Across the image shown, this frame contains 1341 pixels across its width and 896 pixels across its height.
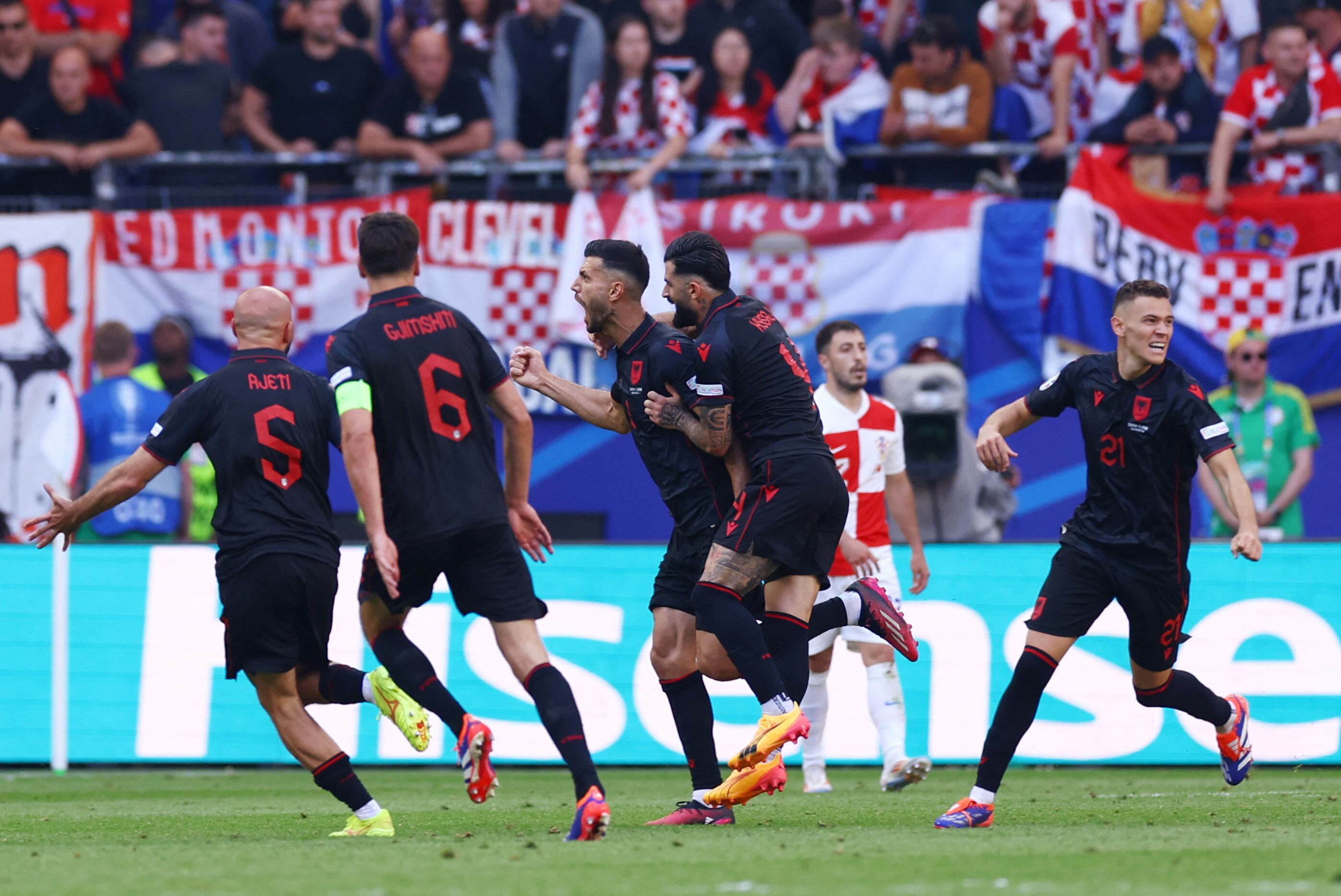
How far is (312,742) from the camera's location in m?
7.39

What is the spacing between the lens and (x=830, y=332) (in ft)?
33.6

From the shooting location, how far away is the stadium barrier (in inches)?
440

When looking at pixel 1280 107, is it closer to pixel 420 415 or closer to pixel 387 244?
pixel 387 244

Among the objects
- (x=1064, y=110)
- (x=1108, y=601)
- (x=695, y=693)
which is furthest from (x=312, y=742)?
(x=1064, y=110)

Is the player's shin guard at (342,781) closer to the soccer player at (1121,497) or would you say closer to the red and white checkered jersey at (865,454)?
the soccer player at (1121,497)

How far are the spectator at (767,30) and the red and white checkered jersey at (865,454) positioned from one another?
5.91 m

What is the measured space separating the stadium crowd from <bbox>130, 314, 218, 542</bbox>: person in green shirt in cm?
173

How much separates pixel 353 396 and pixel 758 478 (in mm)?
1718

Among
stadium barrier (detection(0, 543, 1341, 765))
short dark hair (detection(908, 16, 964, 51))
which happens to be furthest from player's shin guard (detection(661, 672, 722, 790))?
short dark hair (detection(908, 16, 964, 51))

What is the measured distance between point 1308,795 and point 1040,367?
234 inches

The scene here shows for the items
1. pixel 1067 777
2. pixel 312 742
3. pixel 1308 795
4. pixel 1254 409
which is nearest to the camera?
pixel 312 742

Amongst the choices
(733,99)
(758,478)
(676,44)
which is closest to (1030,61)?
(733,99)

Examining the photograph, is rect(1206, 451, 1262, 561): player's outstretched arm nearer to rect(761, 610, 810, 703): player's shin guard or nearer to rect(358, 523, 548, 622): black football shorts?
rect(761, 610, 810, 703): player's shin guard

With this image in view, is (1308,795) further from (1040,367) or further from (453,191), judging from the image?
(453,191)
